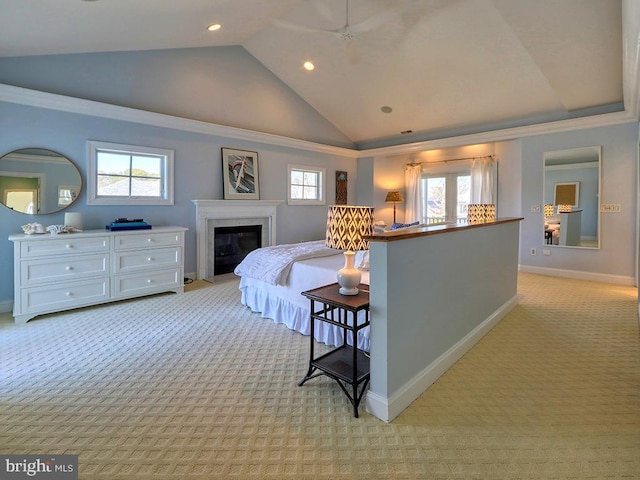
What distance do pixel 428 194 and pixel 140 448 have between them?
23.5ft

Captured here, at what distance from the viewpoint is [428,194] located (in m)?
7.59

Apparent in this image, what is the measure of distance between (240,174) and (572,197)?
17.8 ft

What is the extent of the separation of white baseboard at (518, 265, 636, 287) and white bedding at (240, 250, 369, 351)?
402 cm

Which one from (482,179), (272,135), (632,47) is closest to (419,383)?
(632,47)

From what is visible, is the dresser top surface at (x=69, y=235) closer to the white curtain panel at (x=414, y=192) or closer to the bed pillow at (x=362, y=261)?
the bed pillow at (x=362, y=261)

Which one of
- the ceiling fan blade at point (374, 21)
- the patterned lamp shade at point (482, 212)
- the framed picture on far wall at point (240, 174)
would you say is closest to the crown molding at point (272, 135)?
the framed picture on far wall at point (240, 174)

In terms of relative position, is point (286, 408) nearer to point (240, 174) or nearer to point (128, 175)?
point (128, 175)

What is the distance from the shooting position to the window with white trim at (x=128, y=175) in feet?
14.0

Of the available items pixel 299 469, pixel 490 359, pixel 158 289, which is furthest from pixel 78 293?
pixel 490 359

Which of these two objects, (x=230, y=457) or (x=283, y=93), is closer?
(x=230, y=457)

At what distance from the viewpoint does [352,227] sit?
2.08 meters

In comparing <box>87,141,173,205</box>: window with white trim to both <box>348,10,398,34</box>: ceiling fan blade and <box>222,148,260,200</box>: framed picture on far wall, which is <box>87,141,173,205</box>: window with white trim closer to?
<box>222,148,260,200</box>: framed picture on far wall

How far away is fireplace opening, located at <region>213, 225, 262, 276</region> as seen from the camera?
5.54 metres

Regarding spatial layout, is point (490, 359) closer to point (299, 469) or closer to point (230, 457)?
point (299, 469)
